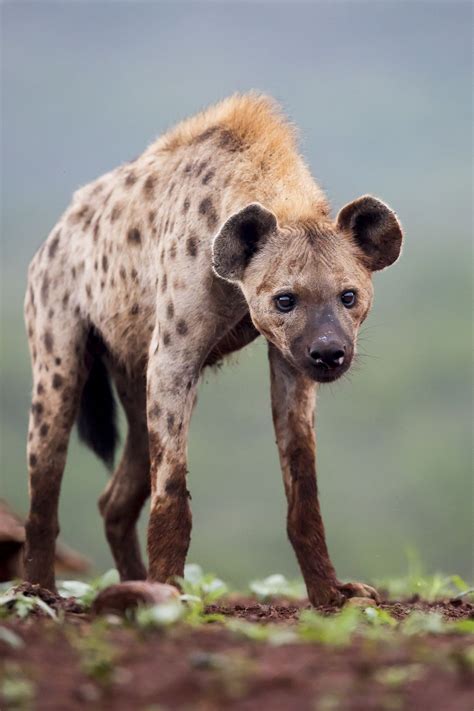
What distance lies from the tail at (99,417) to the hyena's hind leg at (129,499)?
0.70 feet

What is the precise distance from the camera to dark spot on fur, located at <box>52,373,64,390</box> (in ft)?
19.5

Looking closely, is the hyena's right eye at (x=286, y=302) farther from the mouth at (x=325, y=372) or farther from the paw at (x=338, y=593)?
the paw at (x=338, y=593)

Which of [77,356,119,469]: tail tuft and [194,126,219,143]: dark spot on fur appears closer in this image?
[194,126,219,143]: dark spot on fur

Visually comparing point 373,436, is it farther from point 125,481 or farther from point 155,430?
point 155,430

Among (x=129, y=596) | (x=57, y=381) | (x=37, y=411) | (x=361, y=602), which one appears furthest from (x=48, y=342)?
(x=129, y=596)

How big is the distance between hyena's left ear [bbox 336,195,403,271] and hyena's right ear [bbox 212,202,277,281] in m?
0.29

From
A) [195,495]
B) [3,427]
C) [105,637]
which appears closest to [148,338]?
[105,637]

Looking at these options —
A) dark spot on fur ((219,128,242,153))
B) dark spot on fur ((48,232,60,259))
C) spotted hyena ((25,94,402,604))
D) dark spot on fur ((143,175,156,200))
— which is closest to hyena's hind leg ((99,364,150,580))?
spotted hyena ((25,94,402,604))

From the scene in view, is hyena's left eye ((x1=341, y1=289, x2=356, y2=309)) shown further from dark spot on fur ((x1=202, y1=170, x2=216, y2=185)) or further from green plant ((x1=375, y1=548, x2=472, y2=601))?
green plant ((x1=375, y1=548, x2=472, y2=601))

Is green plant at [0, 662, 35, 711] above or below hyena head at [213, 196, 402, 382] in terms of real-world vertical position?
below

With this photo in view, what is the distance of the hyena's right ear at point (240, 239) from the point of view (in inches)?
186

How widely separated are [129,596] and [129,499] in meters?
2.55

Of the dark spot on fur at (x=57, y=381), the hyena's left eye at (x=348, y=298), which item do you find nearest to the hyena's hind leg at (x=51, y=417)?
the dark spot on fur at (x=57, y=381)

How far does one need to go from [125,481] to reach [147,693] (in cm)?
366
